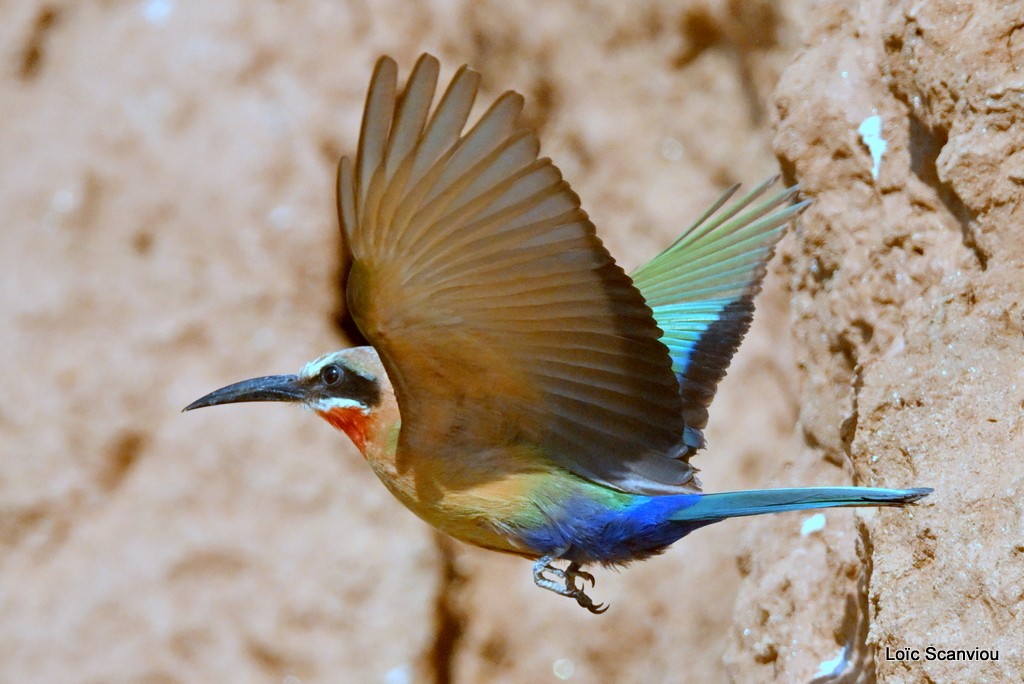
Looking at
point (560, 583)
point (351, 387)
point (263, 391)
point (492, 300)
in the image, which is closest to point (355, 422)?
point (351, 387)

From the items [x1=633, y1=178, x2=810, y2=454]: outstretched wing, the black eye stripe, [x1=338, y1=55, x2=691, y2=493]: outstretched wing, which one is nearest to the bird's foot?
[x1=338, y1=55, x2=691, y2=493]: outstretched wing

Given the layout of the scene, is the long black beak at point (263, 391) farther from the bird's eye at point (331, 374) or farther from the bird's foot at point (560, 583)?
the bird's foot at point (560, 583)

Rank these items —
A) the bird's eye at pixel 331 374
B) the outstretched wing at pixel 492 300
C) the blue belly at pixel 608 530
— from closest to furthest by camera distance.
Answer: the outstretched wing at pixel 492 300, the blue belly at pixel 608 530, the bird's eye at pixel 331 374

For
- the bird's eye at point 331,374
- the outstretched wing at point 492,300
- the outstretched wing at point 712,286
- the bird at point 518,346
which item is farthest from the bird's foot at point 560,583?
the bird's eye at point 331,374

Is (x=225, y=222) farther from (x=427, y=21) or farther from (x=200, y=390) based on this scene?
(x=427, y=21)

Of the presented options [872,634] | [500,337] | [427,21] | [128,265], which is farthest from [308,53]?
[872,634]

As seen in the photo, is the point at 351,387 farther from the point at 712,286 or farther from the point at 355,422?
the point at 712,286
